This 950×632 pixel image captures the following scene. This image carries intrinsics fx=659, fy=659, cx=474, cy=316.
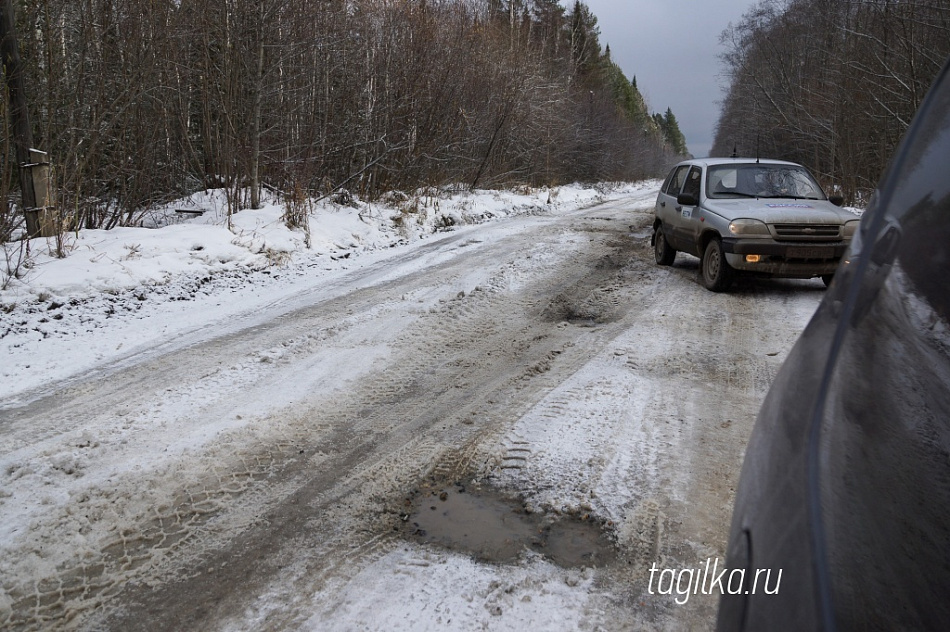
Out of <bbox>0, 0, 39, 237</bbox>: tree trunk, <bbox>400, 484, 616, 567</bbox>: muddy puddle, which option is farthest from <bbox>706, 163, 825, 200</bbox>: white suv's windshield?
<bbox>0, 0, 39, 237</bbox>: tree trunk

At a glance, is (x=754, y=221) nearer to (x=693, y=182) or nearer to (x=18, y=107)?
(x=693, y=182)

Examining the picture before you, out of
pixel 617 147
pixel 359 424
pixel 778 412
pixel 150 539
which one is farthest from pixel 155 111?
pixel 617 147

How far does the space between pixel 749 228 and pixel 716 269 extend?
0.66 m

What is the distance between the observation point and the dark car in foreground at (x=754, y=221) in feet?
25.3

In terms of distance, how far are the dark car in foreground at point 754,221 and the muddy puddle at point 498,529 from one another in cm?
561

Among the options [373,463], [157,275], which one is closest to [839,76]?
[157,275]

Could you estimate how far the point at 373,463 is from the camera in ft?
12.3

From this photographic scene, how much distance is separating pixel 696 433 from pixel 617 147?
4985 centimetres

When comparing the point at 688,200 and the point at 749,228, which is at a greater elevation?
the point at 688,200

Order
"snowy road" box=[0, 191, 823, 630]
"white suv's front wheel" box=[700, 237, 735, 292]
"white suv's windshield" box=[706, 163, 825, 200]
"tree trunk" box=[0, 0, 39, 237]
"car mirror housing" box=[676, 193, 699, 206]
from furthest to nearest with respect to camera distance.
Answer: "car mirror housing" box=[676, 193, 699, 206]
"white suv's windshield" box=[706, 163, 825, 200]
"tree trunk" box=[0, 0, 39, 237]
"white suv's front wheel" box=[700, 237, 735, 292]
"snowy road" box=[0, 191, 823, 630]

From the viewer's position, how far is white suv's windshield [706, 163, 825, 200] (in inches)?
346

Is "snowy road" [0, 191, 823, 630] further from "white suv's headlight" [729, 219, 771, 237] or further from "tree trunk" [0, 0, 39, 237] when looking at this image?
"tree trunk" [0, 0, 39, 237]

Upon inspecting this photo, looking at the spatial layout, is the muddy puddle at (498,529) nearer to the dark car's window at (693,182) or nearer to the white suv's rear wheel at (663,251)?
the dark car's window at (693,182)

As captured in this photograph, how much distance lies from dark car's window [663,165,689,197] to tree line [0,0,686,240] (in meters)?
7.29
